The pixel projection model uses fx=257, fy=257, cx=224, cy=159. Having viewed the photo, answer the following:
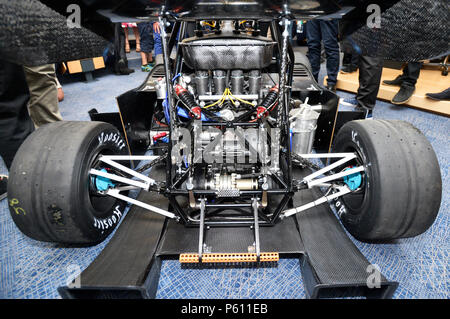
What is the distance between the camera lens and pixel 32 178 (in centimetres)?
115

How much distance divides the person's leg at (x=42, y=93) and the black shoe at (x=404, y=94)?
12.5 ft

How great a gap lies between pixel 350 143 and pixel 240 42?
0.82m

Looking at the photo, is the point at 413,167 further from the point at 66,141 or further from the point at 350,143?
the point at 66,141

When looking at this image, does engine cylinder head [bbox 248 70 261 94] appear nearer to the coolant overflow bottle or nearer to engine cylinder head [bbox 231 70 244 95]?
engine cylinder head [bbox 231 70 244 95]

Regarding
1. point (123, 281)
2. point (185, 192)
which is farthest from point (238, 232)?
point (123, 281)

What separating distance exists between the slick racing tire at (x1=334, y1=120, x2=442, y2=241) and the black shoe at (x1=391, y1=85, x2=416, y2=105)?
2238 millimetres

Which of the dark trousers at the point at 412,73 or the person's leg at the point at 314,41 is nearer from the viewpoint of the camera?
the dark trousers at the point at 412,73

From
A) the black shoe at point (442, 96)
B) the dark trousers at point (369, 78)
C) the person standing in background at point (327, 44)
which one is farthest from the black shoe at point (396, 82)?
the dark trousers at point (369, 78)

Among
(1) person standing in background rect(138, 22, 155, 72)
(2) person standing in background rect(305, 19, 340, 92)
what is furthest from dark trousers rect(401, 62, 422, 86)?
(1) person standing in background rect(138, 22, 155, 72)

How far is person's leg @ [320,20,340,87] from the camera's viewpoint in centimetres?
341

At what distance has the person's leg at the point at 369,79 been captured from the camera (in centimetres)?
261

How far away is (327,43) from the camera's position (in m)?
3.52

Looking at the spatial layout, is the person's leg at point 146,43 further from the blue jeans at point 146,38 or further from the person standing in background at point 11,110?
the person standing in background at point 11,110
